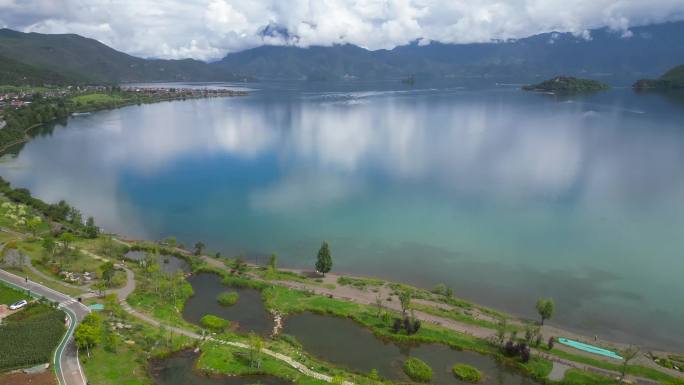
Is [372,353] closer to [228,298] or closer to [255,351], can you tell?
[255,351]

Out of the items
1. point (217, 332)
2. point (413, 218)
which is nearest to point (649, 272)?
point (413, 218)

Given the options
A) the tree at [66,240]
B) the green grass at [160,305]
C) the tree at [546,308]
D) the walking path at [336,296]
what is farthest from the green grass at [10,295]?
the tree at [546,308]

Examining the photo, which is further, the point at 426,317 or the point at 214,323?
the point at 426,317

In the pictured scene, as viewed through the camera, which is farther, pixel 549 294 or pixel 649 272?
pixel 649 272

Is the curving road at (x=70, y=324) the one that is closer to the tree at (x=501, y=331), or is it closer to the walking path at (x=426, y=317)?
the walking path at (x=426, y=317)

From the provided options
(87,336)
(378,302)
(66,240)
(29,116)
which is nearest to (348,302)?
(378,302)

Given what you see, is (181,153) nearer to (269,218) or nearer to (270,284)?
(269,218)

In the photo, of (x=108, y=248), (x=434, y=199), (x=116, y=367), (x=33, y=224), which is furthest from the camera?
(x=434, y=199)
